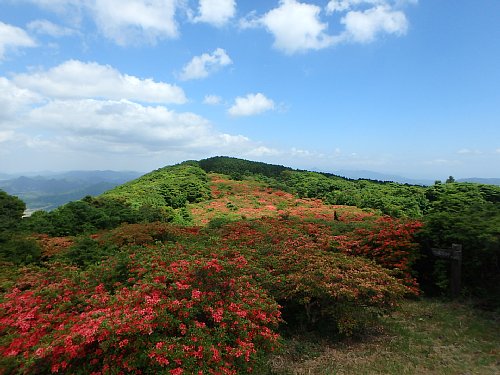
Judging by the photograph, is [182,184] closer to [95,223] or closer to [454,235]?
[95,223]

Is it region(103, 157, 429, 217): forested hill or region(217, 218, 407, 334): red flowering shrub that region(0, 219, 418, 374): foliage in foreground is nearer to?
region(217, 218, 407, 334): red flowering shrub

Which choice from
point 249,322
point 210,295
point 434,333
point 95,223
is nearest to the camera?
point 249,322

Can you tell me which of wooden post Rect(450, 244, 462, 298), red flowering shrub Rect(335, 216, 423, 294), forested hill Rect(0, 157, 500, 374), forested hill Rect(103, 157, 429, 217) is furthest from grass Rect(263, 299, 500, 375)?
forested hill Rect(103, 157, 429, 217)

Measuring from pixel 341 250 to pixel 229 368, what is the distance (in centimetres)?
679

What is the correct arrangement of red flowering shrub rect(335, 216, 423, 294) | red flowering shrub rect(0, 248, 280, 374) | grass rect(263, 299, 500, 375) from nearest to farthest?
red flowering shrub rect(0, 248, 280, 374) → grass rect(263, 299, 500, 375) → red flowering shrub rect(335, 216, 423, 294)

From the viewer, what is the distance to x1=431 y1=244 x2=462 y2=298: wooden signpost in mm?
9812

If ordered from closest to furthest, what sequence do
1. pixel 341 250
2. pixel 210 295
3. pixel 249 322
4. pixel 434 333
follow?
pixel 249 322, pixel 210 295, pixel 434 333, pixel 341 250

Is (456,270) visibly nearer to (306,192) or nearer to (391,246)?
(391,246)

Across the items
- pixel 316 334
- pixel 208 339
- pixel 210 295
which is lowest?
pixel 316 334

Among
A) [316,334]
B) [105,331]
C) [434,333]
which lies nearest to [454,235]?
[434,333]

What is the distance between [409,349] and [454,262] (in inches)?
152

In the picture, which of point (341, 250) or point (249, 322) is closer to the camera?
point (249, 322)

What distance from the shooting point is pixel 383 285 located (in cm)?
→ 820

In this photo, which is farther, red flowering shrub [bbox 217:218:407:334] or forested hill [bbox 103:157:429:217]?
forested hill [bbox 103:157:429:217]
